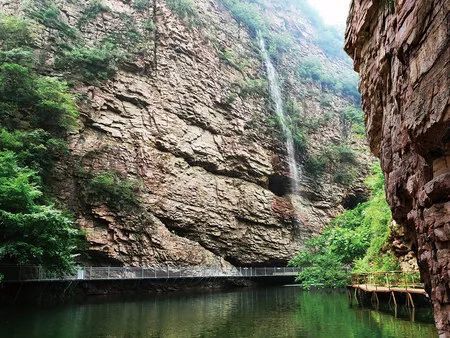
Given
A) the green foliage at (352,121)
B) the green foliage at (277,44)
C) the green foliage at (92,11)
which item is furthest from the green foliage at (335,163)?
the green foliage at (92,11)

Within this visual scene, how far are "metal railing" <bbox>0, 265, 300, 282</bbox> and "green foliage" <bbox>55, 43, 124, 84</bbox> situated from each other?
44.0ft

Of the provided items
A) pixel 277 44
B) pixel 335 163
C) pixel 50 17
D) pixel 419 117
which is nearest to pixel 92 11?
pixel 50 17

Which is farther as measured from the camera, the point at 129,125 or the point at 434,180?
the point at 129,125

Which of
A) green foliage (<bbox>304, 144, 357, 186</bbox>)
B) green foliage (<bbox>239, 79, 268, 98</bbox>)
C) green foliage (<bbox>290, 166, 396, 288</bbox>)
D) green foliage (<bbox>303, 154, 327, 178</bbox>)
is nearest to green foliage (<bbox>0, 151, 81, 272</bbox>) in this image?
green foliage (<bbox>290, 166, 396, 288</bbox>)

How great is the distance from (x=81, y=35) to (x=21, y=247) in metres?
19.6

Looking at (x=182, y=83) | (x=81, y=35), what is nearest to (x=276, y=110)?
(x=182, y=83)

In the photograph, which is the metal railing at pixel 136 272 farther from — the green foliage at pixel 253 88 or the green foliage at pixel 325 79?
the green foliage at pixel 325 79

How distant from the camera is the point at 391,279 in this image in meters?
18.4

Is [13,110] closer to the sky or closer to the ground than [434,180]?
closer to the sky

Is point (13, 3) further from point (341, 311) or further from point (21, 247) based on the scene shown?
point (341, 311)

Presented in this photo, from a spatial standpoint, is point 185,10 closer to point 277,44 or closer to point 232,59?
point 232,59

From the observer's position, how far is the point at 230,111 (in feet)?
121

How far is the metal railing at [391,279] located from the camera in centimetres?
1678

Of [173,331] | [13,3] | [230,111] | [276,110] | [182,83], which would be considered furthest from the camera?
[276,110]
